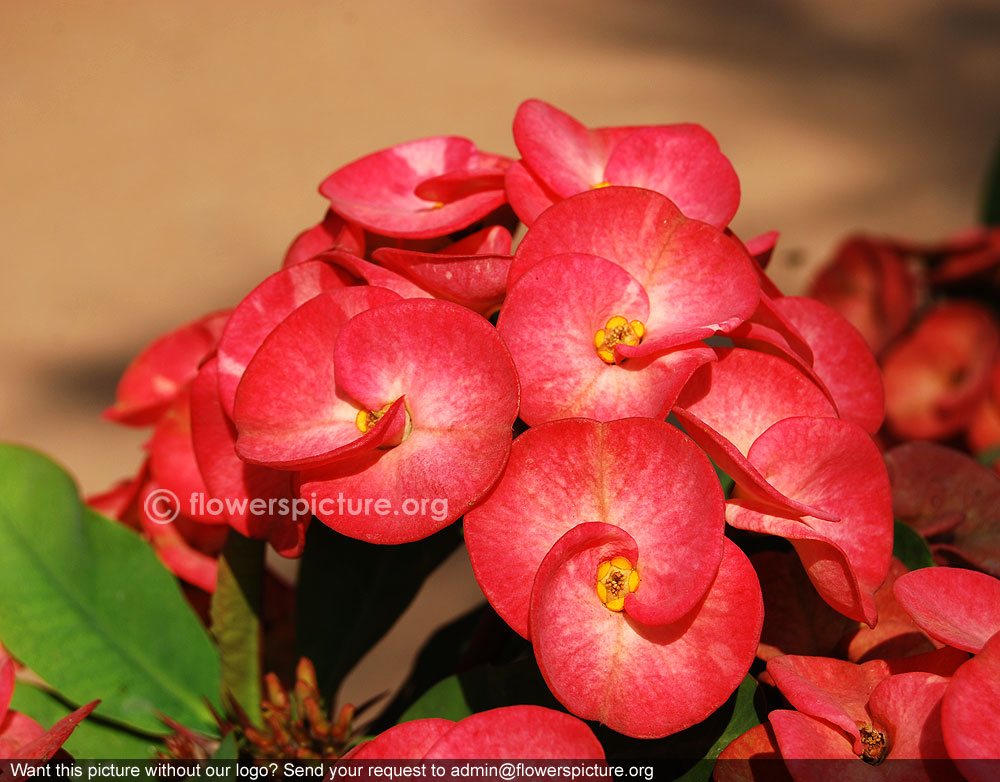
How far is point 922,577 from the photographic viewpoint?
0.50m

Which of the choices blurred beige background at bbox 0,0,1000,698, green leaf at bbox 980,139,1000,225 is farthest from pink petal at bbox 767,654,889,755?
blurred beige background at bbox 0,0,1000,698

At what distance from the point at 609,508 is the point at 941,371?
3.95 ft

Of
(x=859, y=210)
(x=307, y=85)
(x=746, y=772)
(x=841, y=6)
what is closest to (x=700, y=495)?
(x=746, y=772)

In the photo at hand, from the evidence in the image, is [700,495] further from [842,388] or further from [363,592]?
[363,592]

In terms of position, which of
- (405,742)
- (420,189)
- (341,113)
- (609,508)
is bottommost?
(341,113)

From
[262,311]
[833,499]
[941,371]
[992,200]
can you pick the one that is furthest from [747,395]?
[992,200]

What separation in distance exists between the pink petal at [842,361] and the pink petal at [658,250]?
9 centimetres

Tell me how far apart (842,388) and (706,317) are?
134 mm

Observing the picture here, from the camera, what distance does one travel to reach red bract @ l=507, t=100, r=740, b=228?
1.95 ft

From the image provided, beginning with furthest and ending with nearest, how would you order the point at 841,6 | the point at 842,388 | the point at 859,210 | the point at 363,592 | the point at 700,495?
the point at 841,6, the point at 859,210, the point at 363,592, the point at 842,388, the point at 700,495

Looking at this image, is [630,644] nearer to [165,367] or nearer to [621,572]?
[621,572]

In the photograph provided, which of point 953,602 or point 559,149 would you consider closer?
point 953,602

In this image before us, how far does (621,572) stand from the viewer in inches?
19.4

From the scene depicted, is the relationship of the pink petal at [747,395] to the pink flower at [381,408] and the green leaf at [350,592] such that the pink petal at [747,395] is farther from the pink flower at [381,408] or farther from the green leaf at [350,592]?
the green leaf at [350,592]
